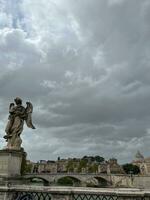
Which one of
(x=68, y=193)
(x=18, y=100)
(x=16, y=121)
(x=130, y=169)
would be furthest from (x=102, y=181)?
(x=68, y=193)

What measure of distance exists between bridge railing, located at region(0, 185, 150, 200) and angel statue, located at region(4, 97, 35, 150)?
4.97m

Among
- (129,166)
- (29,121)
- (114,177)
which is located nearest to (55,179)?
(114,177)

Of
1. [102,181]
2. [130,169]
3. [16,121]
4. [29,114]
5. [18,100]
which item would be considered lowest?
[16,121]

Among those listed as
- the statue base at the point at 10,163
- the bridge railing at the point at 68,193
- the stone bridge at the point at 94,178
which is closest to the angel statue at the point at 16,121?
the statue base at the point at 10,163

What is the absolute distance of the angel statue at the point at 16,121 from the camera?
15230 mm

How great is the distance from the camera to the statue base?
13961 millimetres

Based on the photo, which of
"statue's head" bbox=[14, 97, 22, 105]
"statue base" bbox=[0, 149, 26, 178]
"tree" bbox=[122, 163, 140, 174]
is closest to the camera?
"statue base" bbox=[0, 149, 26, 178]

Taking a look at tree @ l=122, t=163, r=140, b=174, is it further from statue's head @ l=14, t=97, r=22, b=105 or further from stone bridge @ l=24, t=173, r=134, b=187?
statue's head @ l=14, t=97, r=22, b=105

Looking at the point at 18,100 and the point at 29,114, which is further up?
the point at 18,100

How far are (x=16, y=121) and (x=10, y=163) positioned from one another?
2.54 m

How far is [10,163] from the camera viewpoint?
14141 mm

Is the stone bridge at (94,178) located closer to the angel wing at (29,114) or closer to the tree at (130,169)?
the tree at (130,169)

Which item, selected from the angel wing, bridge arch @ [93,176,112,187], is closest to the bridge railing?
the angel wing

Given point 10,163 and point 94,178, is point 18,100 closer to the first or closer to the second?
point 10,163
